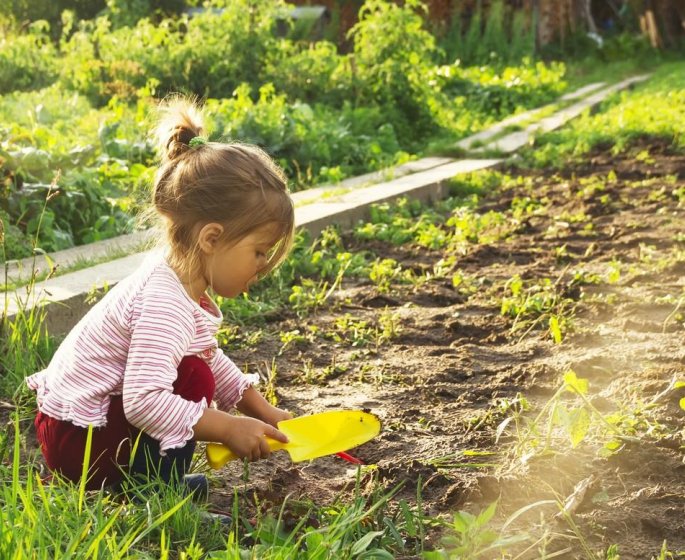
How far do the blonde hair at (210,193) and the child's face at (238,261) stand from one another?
2cm

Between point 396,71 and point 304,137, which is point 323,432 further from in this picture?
point 396,71

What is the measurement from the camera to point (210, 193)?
2.83 meters

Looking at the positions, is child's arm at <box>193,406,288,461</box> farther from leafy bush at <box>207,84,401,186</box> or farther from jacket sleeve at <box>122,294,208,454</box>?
leafy bush at <box>207,84,401,186</box>

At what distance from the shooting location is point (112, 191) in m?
6.26

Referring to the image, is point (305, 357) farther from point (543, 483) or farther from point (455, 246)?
point (455, 246)

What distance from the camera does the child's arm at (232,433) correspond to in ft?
9.00

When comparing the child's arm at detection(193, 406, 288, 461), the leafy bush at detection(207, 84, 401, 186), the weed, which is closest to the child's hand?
the child's arm at detection(193, 406, 288, 461)

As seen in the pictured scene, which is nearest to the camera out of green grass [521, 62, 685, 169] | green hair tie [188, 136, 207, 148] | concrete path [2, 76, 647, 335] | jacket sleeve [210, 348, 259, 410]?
green hair tie [188, 136, 207, 148]

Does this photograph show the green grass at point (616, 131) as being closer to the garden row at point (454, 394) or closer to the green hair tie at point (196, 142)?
the garden row at point (454, 394)

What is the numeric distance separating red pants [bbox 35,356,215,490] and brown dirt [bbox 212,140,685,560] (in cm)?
29

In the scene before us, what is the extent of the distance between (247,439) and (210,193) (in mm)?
657

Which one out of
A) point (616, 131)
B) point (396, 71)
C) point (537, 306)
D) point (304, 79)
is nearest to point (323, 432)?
point (537, 306)

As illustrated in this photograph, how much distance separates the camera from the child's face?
287 cm

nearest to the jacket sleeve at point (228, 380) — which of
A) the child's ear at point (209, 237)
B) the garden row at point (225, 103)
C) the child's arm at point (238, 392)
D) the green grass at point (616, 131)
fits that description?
the child's arm at point (238, 392)
